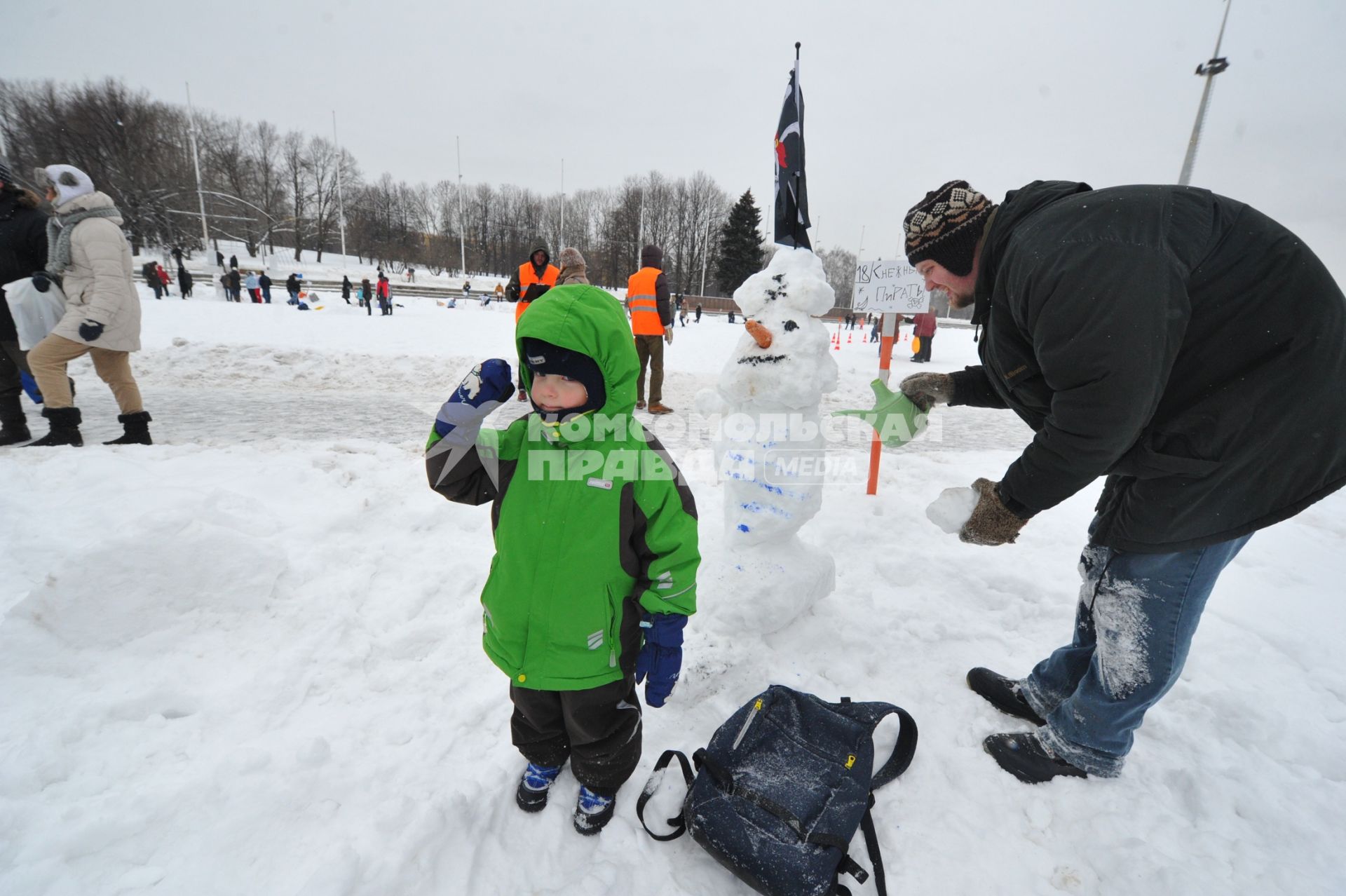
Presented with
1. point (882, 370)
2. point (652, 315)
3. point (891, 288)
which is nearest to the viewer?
point (891, 288)

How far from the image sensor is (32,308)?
4.22m

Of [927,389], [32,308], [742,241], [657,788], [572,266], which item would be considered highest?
[742,241]

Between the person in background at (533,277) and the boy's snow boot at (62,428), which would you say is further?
the person in background at (533,277)

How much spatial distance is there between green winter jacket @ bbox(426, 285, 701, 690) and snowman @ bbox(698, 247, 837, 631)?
→ 1.10 meters

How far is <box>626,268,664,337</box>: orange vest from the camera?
729 centimetres

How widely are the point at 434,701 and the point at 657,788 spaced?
967mm

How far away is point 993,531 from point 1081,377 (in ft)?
1.81

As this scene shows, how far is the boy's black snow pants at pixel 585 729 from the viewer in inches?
70.1

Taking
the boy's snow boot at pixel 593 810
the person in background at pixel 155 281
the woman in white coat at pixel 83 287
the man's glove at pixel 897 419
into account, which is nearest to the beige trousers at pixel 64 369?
the woman in white coat at pixel 83 287

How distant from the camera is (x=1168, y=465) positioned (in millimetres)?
1537

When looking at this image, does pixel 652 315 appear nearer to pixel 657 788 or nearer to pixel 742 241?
pixel 657 788

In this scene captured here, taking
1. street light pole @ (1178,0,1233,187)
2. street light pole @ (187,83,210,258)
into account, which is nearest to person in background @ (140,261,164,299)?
street light pole @ (187,83,210,258)

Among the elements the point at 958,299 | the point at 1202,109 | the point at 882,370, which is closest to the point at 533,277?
the point at 882,370

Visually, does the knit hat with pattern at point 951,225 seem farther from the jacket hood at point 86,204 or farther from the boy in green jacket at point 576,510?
the jacket hood at point 86,204
